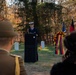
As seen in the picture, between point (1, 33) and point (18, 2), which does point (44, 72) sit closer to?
point (1, 33)

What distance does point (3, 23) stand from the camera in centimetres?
240

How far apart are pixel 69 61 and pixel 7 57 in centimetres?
50

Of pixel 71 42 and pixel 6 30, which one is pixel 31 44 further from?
pixel 71 42

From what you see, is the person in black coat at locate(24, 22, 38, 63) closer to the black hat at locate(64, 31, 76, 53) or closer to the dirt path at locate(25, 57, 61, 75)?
the dirt path at locate(25, 57, 61, 75)

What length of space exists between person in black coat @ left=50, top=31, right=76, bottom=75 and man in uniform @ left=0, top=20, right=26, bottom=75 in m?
0.30

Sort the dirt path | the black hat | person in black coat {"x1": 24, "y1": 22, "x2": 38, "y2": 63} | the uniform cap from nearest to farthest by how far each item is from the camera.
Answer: the black hat < the uniform cap < the dirt path < person in black coat {"x1": 24, "y1": 22, "x2": 38, "y2": 63}

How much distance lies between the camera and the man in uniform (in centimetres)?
234

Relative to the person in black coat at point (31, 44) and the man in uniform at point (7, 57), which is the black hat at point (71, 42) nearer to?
the man in uniform at point (7, 57)

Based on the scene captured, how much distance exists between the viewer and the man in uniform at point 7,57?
92.0 inches

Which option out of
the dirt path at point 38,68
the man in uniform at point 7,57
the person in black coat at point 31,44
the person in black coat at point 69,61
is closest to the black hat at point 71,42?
the person in black coat at point 69,61

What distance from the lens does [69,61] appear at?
2.28 metres

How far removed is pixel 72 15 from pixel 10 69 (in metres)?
28.7

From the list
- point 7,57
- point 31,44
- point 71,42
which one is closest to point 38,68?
point 31,44

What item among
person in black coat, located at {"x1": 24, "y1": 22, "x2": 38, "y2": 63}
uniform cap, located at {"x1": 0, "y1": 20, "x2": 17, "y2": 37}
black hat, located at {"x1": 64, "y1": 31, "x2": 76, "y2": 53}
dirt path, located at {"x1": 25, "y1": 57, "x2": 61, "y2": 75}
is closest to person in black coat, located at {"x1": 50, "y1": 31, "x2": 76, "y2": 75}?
black hat, located at {"x1": 64, "y1": 31, "x2": 76, "y2": 53}
